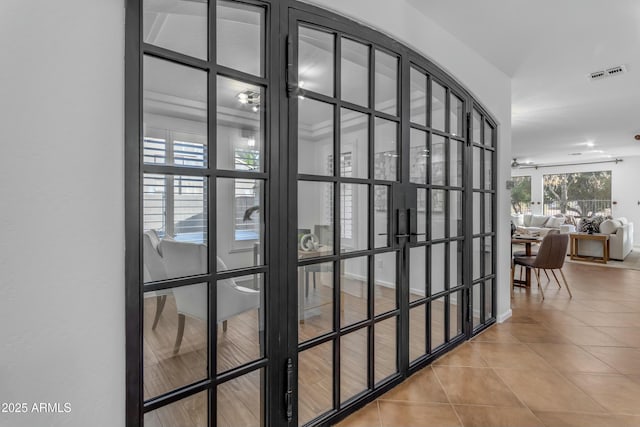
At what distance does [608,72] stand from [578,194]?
8.79 metres

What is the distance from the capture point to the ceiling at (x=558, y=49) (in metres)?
2.25

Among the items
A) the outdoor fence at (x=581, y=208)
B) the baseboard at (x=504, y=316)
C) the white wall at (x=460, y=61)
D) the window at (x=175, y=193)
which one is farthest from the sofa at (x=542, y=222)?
the window at (x=175, y=193)

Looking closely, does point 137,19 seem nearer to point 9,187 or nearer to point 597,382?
point 9,187

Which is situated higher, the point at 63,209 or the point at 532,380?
the point at 63,209

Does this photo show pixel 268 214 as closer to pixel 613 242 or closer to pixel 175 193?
pixel 175 193

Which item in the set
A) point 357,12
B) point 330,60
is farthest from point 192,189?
point 357,12

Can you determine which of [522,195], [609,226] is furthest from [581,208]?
[609,226]

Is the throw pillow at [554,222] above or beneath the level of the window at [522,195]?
beneath

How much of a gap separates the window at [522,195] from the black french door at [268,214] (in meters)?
11.2

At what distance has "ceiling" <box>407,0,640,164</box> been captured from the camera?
2.25 metres

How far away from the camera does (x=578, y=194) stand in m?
10.3

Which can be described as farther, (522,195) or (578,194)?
(522,195)

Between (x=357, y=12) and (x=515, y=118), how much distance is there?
445 cm

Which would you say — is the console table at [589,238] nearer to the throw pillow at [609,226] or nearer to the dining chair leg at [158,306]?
the throw pillow at [609,226]
